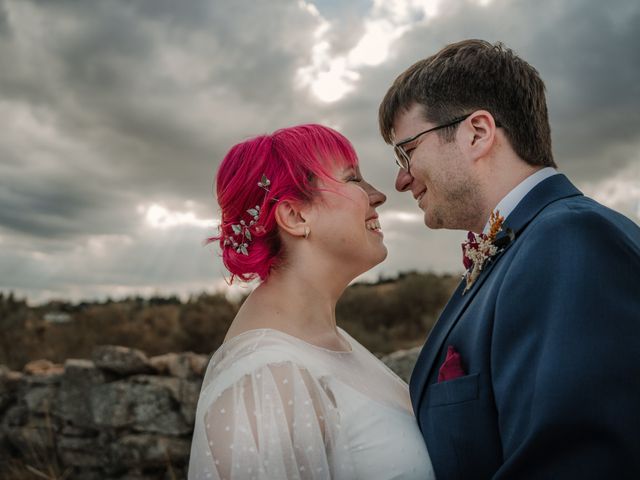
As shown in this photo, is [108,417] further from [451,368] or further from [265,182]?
[451,368]

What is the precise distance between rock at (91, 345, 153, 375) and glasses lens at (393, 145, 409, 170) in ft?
16.8

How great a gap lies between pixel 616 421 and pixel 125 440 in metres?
6.29

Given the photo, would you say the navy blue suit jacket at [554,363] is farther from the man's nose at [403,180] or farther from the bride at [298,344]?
the man's nose at [403,180]

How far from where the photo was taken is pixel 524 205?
7.74 ft

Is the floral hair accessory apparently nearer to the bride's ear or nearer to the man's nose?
the bride's ear

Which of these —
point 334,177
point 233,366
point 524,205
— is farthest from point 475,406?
point 334,177

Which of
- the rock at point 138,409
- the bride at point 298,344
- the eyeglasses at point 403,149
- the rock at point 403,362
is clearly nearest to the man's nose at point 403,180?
the eyeglasses at point 403,149

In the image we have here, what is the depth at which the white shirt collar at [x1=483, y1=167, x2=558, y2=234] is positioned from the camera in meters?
2.55

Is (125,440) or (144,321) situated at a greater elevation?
(144,321)

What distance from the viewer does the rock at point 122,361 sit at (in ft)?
23.7

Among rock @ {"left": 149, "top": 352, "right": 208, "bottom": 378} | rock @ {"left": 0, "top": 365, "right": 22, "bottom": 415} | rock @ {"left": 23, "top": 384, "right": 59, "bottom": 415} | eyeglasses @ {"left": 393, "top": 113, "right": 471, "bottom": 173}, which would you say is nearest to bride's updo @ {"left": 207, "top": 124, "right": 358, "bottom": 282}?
eyeglasses @ {"left": 393, "top": 113, "right": 471, "bottom": 173}

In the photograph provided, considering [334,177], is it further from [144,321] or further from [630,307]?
[144,321]

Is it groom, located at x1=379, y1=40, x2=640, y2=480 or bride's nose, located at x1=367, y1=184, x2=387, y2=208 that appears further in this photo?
bride's nose, located at x1=367, y1=184, x2=387, y2=208

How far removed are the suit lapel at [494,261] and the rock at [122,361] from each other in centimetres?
538
